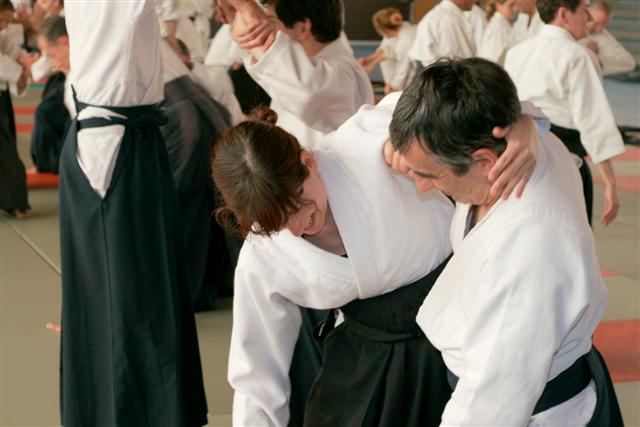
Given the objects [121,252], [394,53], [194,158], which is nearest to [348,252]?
[121,252]

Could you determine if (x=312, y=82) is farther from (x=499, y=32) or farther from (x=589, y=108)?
(x=499, y=32)

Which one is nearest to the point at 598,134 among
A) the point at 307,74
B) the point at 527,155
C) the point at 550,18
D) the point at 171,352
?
the point at 550,18

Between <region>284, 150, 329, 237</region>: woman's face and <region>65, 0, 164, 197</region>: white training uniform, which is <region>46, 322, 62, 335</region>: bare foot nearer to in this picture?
<region>65, 0, 164, 197</region>: white training uniform

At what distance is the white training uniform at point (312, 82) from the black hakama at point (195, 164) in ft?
3.79

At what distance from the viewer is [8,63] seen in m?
6.56

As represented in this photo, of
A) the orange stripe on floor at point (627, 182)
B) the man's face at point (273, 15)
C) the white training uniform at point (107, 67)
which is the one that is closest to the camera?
the white training uniform at point (107, 67)

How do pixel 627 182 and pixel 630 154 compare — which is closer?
pixel 627 182

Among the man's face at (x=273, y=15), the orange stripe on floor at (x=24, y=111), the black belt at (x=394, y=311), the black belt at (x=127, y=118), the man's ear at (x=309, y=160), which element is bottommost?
the orange stripe on floor at (x=24, y=111)

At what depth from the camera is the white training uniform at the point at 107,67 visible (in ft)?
9.40

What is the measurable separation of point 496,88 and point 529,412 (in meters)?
0.52

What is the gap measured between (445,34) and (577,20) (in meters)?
4.56

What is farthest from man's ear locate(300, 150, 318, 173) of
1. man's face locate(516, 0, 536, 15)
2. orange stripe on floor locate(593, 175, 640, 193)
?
man's face locate(516, 0, 536, 15)

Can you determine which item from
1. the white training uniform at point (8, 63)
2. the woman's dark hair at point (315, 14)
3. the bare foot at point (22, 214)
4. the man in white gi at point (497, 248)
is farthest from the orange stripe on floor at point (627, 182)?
the man in white gi at point (497, 248)

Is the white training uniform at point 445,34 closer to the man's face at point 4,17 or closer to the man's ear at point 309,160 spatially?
the man's face at point 4,17
